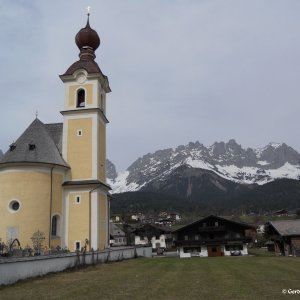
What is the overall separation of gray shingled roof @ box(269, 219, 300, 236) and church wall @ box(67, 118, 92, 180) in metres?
22.8

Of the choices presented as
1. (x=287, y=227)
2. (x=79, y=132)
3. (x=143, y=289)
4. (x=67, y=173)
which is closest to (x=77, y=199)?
(x=67, y=173)

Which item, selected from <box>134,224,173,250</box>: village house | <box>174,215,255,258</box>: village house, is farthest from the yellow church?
<box>134,224,173,250</box>: village house

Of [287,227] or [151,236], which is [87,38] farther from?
[151,236]

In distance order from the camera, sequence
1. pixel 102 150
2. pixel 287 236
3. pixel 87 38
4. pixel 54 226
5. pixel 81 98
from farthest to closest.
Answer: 1. pixel 287 236
2. pixel 87 38
3. pixel 81 98
4. pixel 102 150
5. pixel 54 226

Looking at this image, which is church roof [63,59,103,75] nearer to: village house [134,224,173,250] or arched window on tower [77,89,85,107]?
arched window on tower [77,89,85,107]

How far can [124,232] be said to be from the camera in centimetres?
9319

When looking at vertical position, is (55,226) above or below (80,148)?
below

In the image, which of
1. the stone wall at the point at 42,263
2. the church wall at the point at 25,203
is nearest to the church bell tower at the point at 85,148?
the church wall at the point at 25,203

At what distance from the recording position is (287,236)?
147 feet

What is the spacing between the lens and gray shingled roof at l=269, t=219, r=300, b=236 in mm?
44750

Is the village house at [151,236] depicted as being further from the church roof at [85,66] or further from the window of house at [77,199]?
the church roof at [85,66]

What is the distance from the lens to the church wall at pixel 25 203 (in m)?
31.8

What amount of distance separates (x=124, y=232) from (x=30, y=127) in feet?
198

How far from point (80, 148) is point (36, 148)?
3.85 meters
